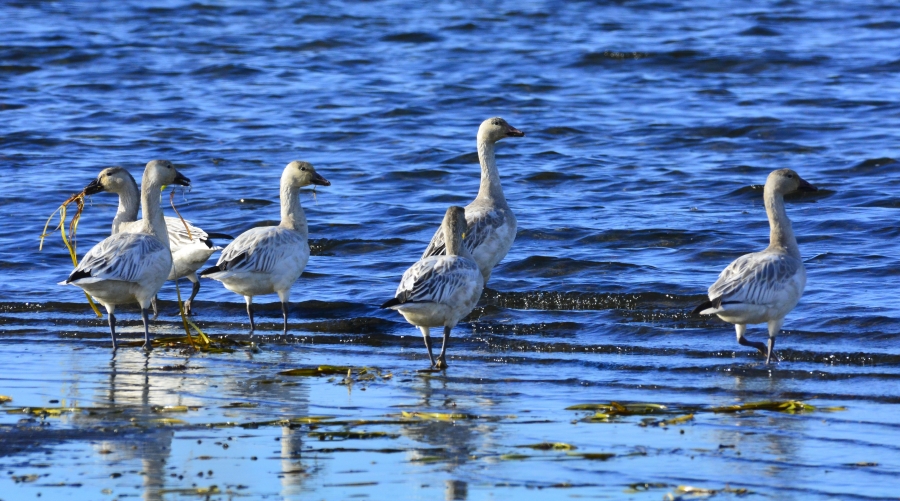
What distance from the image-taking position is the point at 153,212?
449 inches

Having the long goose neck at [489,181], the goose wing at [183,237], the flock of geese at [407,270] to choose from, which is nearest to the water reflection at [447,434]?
the flock of geese at [407,270]

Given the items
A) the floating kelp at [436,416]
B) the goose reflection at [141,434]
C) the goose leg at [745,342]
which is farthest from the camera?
the goose leg at [745,342]

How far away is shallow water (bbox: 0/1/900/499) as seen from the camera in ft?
23.4

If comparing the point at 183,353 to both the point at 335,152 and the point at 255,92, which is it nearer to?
the point at 335,152

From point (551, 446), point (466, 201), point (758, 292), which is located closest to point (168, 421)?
point (551, 446)

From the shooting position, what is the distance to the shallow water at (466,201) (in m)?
7.12

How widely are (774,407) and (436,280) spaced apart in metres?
2.78

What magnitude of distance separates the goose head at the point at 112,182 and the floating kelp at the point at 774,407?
6.32 metres

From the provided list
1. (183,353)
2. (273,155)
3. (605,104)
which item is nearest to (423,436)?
(183,353)

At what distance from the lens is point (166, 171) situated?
1173 centimetres

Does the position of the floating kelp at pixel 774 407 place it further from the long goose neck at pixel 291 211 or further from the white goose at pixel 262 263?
the long goose neck at pixel 291 211

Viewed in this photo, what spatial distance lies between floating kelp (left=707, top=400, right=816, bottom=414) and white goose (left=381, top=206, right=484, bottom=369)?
7.90 ft

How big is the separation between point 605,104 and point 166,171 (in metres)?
13.8

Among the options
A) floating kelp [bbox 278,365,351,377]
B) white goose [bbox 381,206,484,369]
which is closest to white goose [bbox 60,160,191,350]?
floating kelp [bbox 278,365,351,377]
